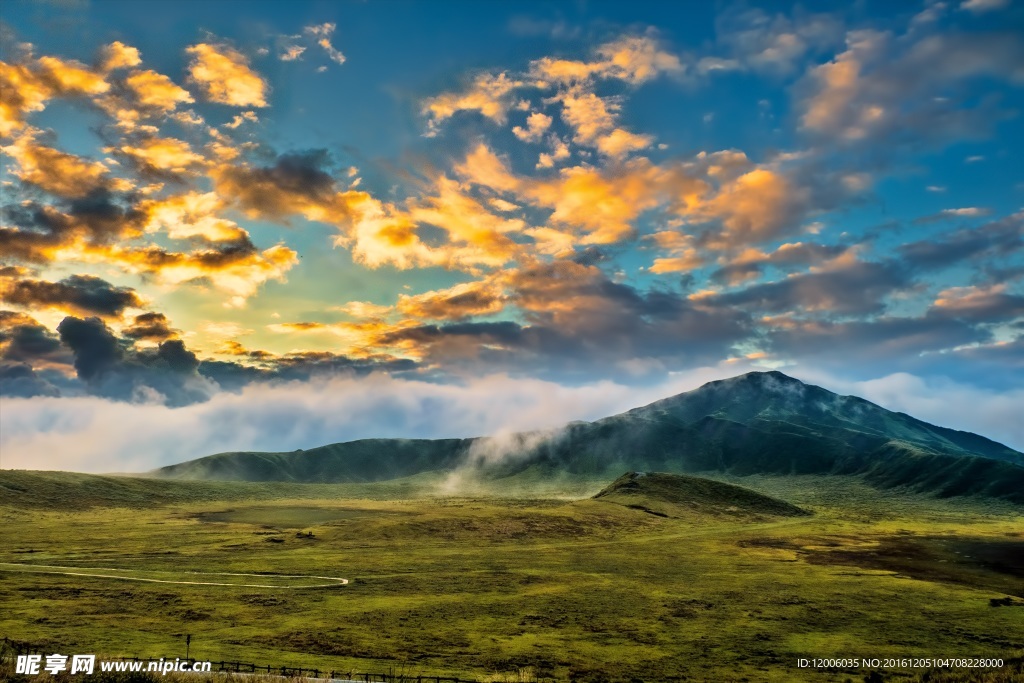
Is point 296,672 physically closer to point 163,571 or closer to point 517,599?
point 517,599

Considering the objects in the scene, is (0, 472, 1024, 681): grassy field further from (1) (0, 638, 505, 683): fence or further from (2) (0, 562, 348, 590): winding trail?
(1) (0, 638, 505, 683): fence

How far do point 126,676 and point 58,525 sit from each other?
5122 inches

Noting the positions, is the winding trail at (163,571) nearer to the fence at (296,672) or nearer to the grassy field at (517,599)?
the grassy field at (517,599)

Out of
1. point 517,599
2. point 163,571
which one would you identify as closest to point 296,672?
point 517,599

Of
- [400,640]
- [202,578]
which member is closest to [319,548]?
[202,578]

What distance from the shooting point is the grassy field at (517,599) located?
50.2 metres

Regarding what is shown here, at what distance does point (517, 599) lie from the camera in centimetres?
7194

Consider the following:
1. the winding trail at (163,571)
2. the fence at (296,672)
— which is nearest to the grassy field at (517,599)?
the winding trail at (163,571)

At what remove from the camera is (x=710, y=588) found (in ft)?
265

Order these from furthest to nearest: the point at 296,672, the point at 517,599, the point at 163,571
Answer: the point at 163,571
the point at 517,599
the point at 296,672

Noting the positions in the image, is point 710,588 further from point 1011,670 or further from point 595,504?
point 595,504

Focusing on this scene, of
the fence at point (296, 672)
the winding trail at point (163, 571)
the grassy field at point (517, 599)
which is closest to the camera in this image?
the fence at point (296, 672)

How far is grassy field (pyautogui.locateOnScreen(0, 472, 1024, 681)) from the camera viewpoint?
50.2 m

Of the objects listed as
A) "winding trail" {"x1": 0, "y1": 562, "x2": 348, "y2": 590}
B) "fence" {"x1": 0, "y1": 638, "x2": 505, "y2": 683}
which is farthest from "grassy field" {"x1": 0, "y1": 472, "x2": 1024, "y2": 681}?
"fence" {"x1": 0, "y1": 638, "x2": 505, "y2": 683}
